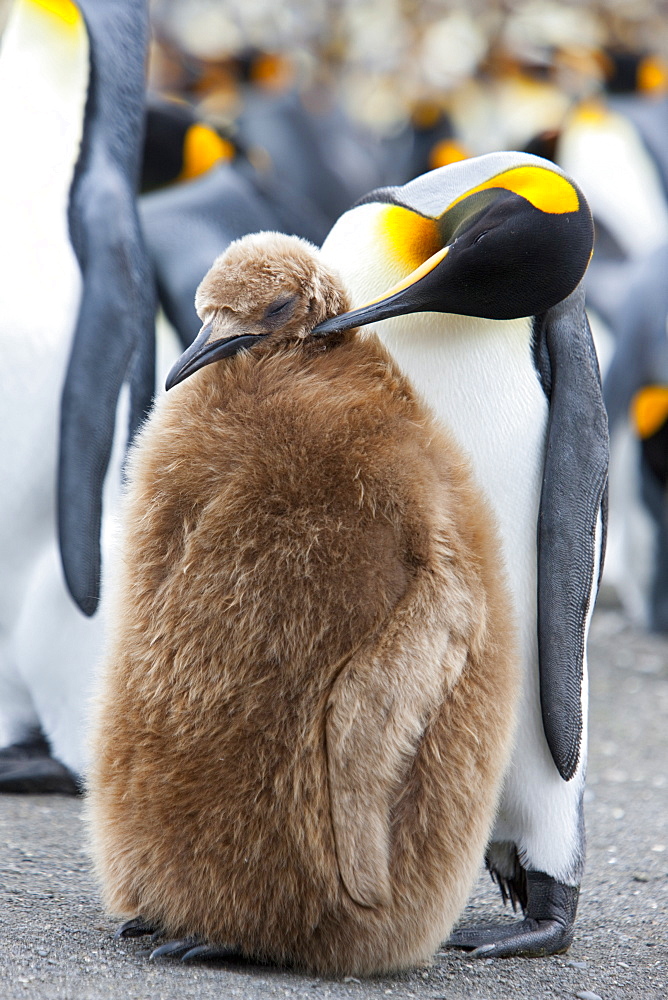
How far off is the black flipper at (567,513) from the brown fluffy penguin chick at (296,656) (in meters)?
0.21

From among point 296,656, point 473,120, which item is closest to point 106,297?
point 296,656

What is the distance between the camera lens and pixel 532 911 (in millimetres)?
1703

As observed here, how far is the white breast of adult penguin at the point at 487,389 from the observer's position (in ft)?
5.32

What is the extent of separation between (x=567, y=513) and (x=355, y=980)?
0.68 meters

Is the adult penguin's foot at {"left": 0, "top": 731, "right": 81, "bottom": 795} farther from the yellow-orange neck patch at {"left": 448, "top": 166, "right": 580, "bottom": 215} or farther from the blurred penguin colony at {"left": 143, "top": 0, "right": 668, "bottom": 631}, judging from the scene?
the yellow-orange neck patch at {"left": 448, "top": 166, "right": 580, "bottom": 215}

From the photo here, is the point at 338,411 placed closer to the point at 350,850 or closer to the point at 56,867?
the point at 350,850

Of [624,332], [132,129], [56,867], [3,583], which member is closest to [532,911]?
[56,867]

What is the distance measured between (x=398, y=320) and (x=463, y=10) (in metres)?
9.96

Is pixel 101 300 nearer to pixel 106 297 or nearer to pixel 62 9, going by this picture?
pixel 106 297

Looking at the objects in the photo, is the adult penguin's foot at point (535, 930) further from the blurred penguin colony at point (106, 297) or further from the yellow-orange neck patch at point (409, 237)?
the yellow-orange neck patch at point (409, 237)

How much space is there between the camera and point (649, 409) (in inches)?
178

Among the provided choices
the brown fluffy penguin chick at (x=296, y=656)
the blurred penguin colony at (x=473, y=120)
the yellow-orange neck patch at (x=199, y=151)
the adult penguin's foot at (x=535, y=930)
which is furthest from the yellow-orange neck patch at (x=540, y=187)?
the yellow-orange neck patch at (x=199, y=151)

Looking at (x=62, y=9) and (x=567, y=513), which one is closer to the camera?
(x=567, y=513)

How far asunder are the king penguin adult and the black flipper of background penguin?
791mm
